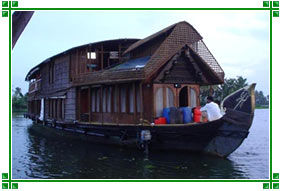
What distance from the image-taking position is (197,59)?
36.1 ft

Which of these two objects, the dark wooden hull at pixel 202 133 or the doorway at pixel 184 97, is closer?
the dark wooden hull at pixel 202 133

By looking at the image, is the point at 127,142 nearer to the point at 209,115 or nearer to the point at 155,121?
the point at 155,121

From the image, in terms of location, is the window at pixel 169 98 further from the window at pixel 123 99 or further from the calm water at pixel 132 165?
the calm water at pixel 132 165

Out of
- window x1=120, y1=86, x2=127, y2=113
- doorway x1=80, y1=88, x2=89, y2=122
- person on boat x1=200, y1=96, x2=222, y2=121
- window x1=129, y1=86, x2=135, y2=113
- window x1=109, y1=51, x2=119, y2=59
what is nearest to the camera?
person on boat x1=200, y1=96, x2=222, y2=121

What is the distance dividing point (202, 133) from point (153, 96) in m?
2.51

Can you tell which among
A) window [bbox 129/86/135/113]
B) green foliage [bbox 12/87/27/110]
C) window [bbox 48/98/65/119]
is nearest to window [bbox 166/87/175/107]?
window [bbox 129/86/135/113]

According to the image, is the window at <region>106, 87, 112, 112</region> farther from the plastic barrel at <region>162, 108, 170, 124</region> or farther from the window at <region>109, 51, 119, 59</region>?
the plastic barrel at <region>162, 108, 170, 124</region>

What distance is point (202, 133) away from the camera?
8.95 meters

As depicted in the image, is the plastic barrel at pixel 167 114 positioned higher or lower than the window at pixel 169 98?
lower

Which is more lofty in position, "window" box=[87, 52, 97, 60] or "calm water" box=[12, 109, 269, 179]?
"window" box=[87, 52, 97, 60]

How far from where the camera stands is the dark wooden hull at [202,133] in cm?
844

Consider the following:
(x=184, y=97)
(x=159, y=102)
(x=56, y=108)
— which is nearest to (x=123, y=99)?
(x=159, y=102)

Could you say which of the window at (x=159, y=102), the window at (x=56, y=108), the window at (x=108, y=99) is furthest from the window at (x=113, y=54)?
the window at (x=159, y=102)

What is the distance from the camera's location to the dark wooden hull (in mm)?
8438
